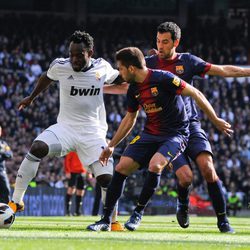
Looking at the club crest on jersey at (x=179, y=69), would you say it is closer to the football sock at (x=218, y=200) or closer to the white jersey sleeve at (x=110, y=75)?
the white jersey sleeve at (x=110, y=75)

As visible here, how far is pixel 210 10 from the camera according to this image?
131 ft

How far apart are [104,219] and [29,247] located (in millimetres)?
2681

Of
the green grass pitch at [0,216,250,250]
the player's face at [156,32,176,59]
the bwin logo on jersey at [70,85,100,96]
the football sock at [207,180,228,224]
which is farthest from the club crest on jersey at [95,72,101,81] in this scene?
the green grass pitch at [0,216,250,250]

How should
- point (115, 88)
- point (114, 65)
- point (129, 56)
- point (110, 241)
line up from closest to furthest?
point (110, 241), point (129, 56), point (115, 88), point (114, 65)

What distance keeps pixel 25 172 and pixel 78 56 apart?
57.7 inches

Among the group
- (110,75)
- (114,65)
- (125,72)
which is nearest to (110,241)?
(125,72)

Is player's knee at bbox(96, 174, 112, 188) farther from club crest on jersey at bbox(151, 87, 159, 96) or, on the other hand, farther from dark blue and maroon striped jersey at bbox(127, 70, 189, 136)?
club crest on jersey at bbox(151, 87, 159, 96)

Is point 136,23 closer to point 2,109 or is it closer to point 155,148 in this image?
point 2,109

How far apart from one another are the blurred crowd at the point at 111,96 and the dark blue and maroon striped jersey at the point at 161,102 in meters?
14.4

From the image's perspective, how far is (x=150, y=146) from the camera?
1034 cm

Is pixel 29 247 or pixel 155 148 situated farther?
pixel 155 148

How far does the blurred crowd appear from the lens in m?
29.2

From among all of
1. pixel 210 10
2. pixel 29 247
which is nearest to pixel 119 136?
pixel 29 247

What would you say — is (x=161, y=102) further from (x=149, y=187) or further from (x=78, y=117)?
(x=78, y=117)
